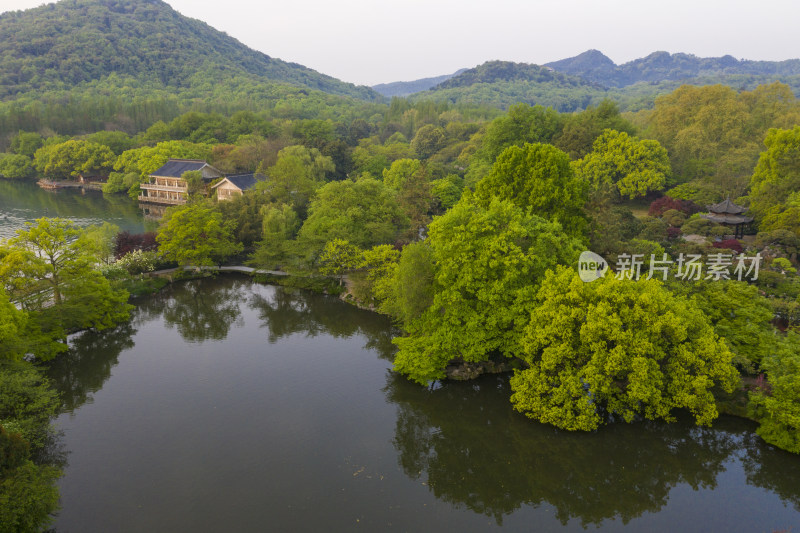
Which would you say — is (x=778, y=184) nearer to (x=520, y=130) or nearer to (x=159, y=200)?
(x=520, y=130)

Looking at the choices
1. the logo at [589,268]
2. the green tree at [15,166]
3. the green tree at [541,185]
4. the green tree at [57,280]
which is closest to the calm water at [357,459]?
the green tree at [57,280]

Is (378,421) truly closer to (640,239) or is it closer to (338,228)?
(338,228)

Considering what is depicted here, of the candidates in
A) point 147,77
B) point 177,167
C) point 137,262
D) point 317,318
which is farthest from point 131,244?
point 147,77

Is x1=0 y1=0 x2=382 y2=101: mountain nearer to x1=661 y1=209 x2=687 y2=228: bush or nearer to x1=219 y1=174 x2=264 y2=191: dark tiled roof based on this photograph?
x1=219 y1=174 x2=264 y2=191: dark tiled roof

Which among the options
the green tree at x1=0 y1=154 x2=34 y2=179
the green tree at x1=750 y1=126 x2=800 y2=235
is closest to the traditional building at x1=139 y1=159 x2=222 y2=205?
the green tree at x1=0 y1=154 x2=34 y2=179

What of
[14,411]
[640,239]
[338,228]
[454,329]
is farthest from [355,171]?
[14,411]

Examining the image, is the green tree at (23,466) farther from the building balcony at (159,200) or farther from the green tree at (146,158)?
the green tree at (146,158)
